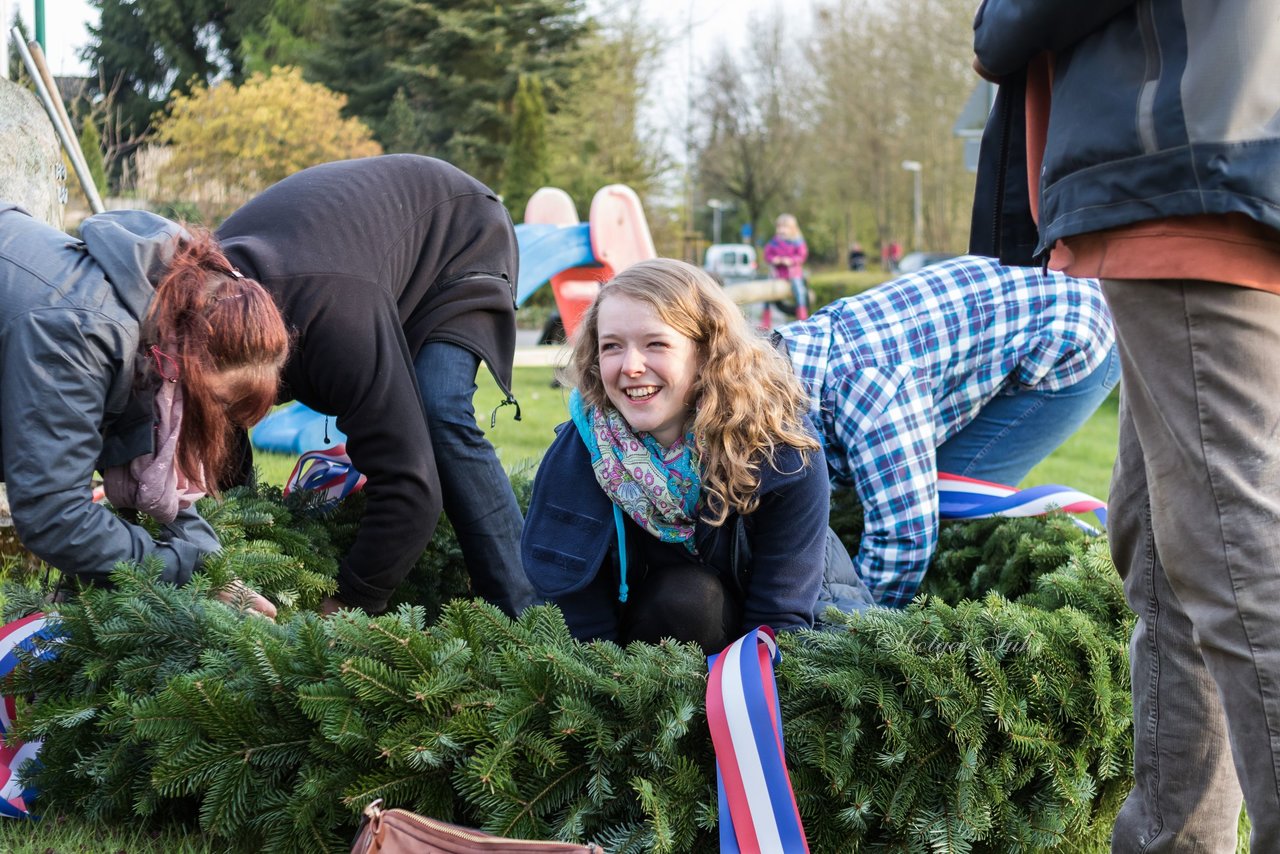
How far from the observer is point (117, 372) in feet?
7.55

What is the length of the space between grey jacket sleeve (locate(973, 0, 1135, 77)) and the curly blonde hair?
82 cm

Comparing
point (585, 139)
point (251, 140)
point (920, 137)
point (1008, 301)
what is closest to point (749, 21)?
point (920, 137)

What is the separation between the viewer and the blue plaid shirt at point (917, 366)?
3.29 metres

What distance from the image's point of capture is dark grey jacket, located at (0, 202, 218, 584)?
85.6 inches

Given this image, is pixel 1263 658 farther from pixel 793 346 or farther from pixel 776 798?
pixel 793 346

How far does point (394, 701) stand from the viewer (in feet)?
7.09

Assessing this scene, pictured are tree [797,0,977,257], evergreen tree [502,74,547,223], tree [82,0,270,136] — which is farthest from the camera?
tree [797,0,977,257]

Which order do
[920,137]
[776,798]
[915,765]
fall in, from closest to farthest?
[776,798]
[915,765]
[920,137]

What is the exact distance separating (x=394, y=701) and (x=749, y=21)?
38017 millimetres

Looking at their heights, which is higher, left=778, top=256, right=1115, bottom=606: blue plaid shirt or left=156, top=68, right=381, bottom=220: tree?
left=156, top=68, right=381, bottom=220: tree

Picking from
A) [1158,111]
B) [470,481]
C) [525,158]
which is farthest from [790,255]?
[1158,111]

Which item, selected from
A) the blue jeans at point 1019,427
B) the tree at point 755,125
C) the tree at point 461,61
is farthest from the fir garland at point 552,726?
the tree at point 755,125

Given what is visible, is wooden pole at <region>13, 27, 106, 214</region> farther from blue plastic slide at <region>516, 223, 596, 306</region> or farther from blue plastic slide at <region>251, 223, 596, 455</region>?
blue plastic slide at <region>516, 223, 596, 306</region>

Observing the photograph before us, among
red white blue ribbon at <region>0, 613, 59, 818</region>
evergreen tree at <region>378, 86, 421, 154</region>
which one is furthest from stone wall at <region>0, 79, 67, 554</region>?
evergreen tree at <region>378, 86, 421, 154</region>
